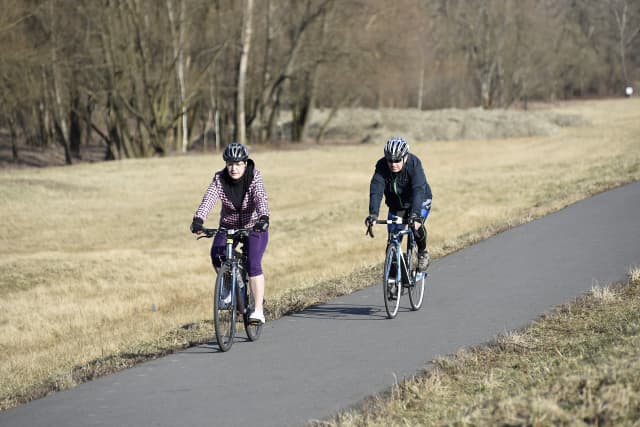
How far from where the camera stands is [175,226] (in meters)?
27.9

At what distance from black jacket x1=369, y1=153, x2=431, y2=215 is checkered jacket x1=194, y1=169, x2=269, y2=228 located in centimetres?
134

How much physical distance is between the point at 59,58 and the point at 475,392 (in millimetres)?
40930

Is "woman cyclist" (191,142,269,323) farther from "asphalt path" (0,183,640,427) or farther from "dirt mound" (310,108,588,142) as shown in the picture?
"dirt mound" (310,108,588,142)

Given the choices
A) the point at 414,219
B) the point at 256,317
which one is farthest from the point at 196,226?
the point at 414,219

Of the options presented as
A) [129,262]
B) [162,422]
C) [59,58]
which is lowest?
[129,262]

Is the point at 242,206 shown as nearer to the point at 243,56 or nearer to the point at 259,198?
the point at 259,198

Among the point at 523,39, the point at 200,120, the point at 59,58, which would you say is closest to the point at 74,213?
the point at 59,58

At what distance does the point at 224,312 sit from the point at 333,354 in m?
1.31

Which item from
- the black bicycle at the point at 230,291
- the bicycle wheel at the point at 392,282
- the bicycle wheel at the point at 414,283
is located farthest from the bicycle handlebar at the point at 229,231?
the bicycle wheel at the point at 414,283

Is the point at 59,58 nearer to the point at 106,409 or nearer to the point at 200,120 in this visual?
the point at 200,120

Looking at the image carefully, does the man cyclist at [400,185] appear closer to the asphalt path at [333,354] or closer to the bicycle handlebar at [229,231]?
the asphalt path at [333,354]

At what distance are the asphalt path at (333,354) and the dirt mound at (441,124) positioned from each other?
4349cm

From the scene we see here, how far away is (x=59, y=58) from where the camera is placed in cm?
4406

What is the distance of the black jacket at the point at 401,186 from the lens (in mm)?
9852
